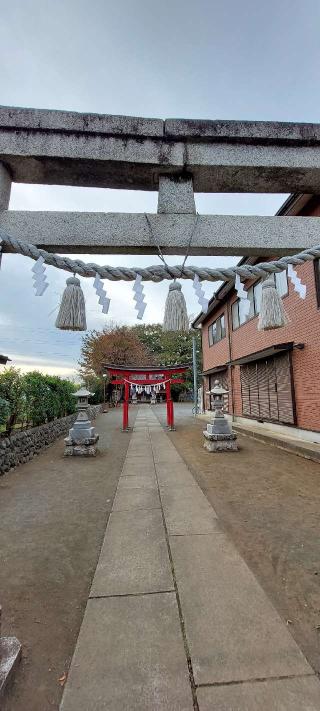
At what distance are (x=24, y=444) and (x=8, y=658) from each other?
22.2 ft

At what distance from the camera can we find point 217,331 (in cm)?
1886

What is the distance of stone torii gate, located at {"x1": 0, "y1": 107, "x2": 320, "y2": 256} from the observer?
2.14 metres

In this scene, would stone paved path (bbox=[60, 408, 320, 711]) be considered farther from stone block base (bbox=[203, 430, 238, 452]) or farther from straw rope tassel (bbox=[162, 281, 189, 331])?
stone block base (bbox=[203, 430, 238, 452])

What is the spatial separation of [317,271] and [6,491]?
898cm

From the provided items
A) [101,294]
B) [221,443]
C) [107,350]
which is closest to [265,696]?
[101,294]

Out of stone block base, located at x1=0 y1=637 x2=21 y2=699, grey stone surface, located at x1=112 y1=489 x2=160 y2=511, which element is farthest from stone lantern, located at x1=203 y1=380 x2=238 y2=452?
stone block base, located at x1=0 y1=637 x2=21 y2=699

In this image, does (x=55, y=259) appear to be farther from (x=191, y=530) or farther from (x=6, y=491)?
(x=6, y=491)

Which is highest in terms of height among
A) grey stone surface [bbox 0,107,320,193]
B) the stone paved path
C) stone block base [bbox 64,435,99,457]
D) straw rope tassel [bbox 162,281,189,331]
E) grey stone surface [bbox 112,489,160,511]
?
grey stone surface [bbox 0,107,320,193]

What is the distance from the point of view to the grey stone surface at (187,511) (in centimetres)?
380

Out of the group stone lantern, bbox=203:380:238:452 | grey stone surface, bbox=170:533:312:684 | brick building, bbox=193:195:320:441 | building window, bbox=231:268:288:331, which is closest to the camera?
grey stone surface, bbox=170:533:312:684

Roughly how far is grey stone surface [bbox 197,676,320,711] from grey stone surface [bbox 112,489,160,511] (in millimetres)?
2990

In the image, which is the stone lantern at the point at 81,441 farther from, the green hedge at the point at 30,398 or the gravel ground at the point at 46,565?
the gravel ground at the point at 46,565

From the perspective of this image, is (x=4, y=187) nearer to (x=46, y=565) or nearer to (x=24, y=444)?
(x=46, y=565)

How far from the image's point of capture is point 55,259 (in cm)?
189
